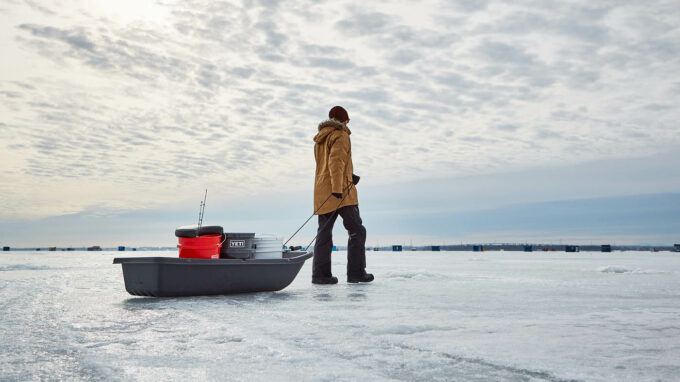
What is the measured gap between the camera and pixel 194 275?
516 centimetres

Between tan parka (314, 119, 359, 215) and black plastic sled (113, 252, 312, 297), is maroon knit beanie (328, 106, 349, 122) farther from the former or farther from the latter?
black plastic sled (113, 252, 312, 297)

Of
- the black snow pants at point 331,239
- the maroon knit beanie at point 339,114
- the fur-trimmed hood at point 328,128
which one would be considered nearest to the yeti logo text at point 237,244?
the black snow pants at point 331,239

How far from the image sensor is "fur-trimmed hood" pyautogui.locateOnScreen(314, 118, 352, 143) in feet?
23.1

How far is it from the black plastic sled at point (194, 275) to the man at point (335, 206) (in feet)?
4.33

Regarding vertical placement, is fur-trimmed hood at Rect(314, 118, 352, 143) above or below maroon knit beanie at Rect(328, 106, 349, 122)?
below

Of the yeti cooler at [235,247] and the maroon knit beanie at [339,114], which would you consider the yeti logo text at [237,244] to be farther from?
the maroon knit beanie at [339,114]

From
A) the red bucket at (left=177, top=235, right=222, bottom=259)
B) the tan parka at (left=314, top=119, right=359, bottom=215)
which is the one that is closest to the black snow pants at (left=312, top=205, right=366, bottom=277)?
the tan parka at (left=314, top=119, right=359, bottom=215)

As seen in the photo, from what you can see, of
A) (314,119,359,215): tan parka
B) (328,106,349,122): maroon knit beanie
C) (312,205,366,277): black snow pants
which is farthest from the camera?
(328,106,349,122): maroon knit beanie

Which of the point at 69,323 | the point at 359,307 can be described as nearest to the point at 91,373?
the point at 69,323

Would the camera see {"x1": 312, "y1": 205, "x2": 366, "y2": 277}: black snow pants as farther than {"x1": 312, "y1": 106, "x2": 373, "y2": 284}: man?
Yes

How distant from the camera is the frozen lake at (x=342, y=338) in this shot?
2.18 meters

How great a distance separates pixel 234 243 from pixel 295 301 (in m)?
1.14

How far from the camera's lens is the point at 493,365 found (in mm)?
2273

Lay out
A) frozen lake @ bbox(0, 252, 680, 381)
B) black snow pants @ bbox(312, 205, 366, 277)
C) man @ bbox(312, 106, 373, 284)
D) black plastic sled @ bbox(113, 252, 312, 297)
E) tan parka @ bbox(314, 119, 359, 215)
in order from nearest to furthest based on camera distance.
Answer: frozen lake @ bbox(0, 252, 680, 381) < black plastic sled @ bbox(113, 252, 312, 297) < tan parka @ bbox(314, 119, 359, 215) < man @ bbox(312, 106, 373, 284) < black snow pants @ bbox(312, 205, 366, 277)
